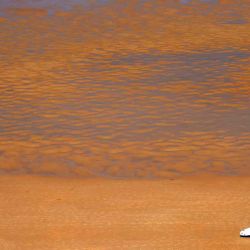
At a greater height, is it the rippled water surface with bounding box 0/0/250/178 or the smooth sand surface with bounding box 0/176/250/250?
the rippled water surface with bounding box 0/0/250/178

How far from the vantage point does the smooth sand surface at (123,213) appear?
3.32 metres

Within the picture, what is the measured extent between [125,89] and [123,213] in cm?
261

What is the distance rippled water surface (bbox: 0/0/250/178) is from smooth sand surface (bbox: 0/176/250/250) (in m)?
0.29

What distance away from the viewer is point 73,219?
3.57 m

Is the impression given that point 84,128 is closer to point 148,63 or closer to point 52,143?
point 52,143

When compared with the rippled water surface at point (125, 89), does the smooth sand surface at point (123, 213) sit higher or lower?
lower

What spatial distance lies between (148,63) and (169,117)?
5.34 ft

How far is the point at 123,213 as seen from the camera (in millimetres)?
3654

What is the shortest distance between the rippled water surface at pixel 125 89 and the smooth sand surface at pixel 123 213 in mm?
291

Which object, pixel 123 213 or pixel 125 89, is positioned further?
pixel 125 89

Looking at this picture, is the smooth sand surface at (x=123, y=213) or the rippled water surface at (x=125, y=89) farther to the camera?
the rippled water surface at (x=125, y=89)

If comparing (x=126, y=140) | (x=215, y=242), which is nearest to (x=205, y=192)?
(x=215, y=242)

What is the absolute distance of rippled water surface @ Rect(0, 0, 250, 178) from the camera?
15.3ft

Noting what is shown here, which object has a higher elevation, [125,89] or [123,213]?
[125,89]
